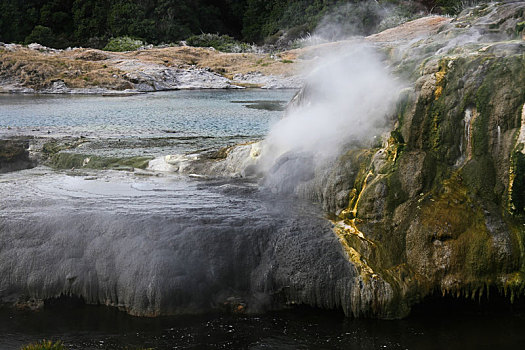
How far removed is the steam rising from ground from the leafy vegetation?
40272mm

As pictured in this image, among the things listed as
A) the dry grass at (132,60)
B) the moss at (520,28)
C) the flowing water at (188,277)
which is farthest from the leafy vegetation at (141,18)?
the flowing water at (188,277)

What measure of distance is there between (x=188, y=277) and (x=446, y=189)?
10.6 ft

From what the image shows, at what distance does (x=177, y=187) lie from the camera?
28.8ft

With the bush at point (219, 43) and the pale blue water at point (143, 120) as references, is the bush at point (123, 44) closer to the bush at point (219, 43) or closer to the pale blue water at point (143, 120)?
the bush at point (219, 43)

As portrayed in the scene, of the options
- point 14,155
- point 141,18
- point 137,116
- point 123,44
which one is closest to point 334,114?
point 14,155

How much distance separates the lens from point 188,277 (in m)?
6.30

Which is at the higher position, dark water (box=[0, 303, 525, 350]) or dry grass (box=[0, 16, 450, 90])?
dry grass (box=[0, 16, 450, 90])

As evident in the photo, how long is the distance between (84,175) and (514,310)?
7138 mm

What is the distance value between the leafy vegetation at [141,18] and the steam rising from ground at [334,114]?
40.3 metres

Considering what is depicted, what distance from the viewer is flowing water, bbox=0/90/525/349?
564cm

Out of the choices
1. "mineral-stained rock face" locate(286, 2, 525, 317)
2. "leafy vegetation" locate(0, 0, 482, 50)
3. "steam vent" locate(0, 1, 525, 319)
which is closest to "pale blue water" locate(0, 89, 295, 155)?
"steam vent" locate(0, 1, 525, 319)

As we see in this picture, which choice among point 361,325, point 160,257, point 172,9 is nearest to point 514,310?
point 361,325

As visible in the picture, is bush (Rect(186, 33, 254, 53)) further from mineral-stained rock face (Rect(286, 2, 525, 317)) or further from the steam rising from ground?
mineral-stained rock face (Rect(286, 2, 525, 317))

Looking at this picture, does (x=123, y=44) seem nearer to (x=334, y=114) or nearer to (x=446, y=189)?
(x=334, y=114)
